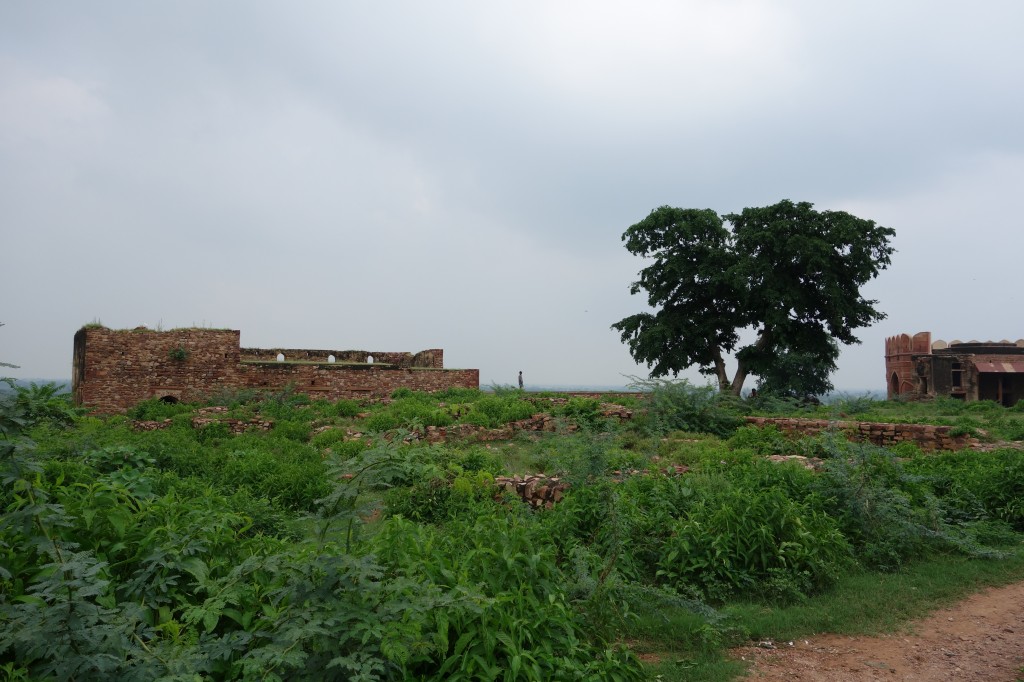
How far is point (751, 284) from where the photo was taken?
20.5 m

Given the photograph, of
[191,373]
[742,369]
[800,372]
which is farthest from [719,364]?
[191,373]

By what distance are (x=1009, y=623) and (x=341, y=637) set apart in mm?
4461

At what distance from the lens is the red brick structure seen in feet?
50.9

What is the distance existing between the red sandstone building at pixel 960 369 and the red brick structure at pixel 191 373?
72.9 feet

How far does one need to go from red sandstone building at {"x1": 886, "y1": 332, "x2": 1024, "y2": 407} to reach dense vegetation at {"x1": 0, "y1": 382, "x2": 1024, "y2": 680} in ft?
72.3

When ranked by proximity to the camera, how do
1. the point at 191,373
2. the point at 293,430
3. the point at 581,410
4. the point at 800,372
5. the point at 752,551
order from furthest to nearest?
the point at 800,372 < the point at 191,373 < the point at 581,410 < the point at 293,430 < the point at 752,551

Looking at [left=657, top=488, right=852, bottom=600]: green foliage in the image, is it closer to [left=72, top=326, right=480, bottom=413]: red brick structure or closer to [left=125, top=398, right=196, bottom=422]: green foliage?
[left=125, top=398, right=196, bottom=422]: green foliage

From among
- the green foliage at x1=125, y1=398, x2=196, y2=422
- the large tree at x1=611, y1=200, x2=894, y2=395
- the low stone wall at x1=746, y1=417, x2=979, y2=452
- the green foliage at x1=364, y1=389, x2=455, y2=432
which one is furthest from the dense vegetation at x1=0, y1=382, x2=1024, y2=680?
the large tree at x1=611, y1=200, x2=894, y2=395

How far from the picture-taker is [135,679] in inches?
86.4

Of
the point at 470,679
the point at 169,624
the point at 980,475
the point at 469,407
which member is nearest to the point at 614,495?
the point at 470,679

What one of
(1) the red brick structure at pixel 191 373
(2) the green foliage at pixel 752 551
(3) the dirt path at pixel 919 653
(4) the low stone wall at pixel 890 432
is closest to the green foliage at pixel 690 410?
(4) the low stone wall at pixel 890 432

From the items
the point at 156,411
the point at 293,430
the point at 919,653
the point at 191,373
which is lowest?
the point at 919,653

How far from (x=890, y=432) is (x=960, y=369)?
20983 millimetres

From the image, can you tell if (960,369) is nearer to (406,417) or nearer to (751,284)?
(751,284)
